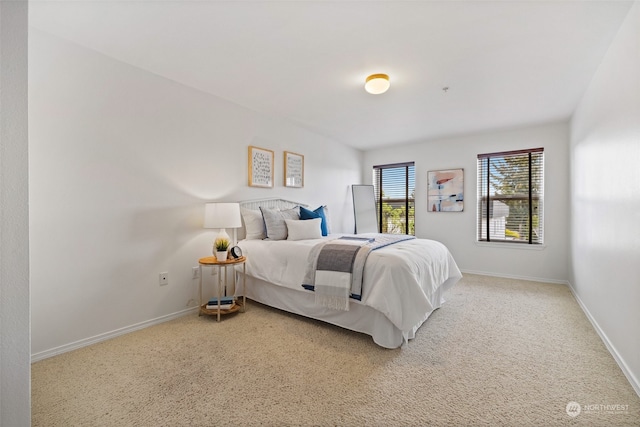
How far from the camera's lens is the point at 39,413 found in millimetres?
1519

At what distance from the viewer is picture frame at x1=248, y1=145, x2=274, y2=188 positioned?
A: 143 inches

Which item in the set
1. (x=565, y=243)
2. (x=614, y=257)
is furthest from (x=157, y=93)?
(x=565, y=243)

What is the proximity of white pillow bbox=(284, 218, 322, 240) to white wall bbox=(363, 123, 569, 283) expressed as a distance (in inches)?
108

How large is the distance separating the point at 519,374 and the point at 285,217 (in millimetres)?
2634

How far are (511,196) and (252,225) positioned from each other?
414cm

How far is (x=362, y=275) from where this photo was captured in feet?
7.72

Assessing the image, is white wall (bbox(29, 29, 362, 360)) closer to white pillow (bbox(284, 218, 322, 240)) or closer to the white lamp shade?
the white lamp shade

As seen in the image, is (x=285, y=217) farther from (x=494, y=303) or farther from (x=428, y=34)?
(x=494, y=303)

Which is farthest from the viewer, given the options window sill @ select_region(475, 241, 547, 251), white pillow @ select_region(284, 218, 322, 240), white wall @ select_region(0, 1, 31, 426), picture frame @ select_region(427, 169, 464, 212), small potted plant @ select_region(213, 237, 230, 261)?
picture frame @ select_region(427, 169, 464, 212)

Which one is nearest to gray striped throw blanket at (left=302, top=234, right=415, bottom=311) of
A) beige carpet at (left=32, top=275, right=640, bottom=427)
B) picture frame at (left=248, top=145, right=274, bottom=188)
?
beige carpet at (left=32, top=275, right=640, bottom=427)

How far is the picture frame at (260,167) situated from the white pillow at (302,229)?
0.71 meters

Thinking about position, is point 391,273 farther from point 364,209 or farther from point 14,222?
point 364,209

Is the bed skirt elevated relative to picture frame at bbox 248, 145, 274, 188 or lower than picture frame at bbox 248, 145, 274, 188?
lower

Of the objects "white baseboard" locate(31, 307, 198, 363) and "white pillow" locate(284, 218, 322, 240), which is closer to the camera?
"white baseboard" locate(31, 307, 198, 363)
